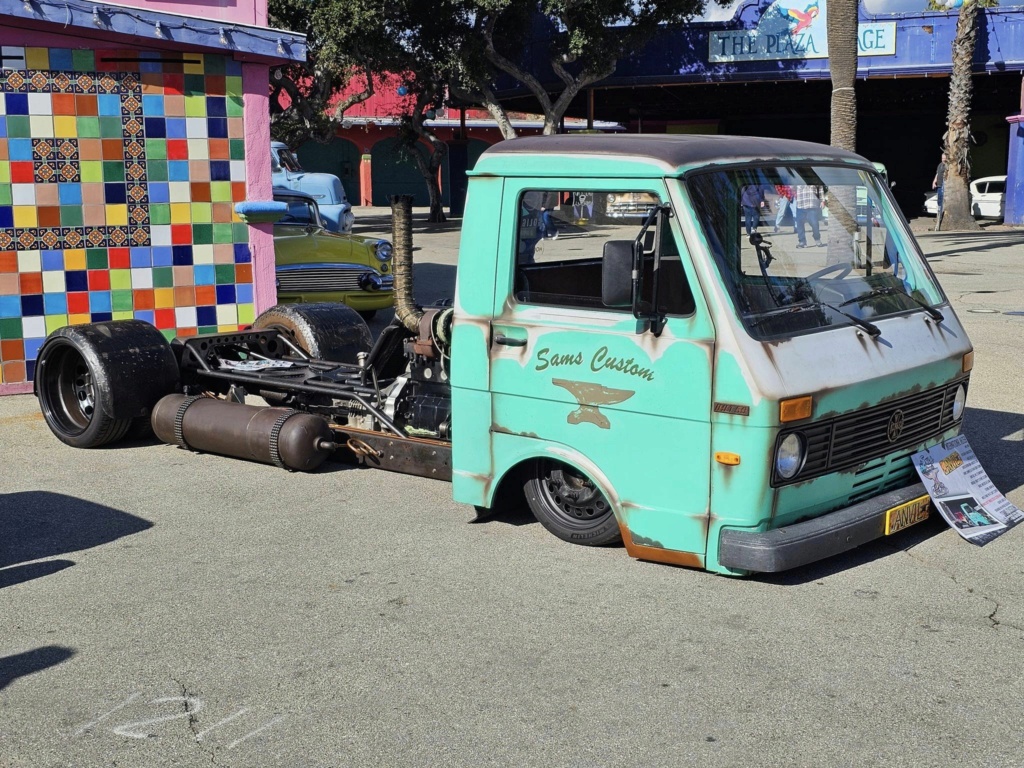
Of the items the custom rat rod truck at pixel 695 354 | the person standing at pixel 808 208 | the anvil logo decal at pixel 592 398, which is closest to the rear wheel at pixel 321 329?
the custom rat rod truck at pixel 695 354

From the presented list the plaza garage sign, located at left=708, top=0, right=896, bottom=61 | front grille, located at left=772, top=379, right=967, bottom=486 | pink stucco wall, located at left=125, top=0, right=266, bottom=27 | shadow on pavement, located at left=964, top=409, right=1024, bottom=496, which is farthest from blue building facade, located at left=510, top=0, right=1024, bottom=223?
front grille, located at left=772, top=379, right=967, bottom=486

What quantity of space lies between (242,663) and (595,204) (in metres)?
2.60

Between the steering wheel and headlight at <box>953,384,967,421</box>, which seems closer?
the steering wheel

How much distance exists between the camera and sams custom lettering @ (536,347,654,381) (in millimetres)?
5438

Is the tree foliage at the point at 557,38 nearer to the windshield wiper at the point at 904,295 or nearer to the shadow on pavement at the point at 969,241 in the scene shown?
the shadow on pavement at the point at 969,241

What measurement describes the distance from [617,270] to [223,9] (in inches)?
282

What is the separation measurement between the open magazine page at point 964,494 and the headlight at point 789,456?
0.95 m

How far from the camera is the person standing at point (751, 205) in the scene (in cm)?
550

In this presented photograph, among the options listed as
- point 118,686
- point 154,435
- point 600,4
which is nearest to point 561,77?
point 600,4

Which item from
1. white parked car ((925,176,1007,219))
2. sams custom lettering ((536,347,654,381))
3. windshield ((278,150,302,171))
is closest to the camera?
sams custom lettering ((536,347,654,381))

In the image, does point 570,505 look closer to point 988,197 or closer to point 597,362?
point 597,362

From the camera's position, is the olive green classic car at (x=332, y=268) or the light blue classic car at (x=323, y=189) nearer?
the olive green classic car at (x=332, y=268)

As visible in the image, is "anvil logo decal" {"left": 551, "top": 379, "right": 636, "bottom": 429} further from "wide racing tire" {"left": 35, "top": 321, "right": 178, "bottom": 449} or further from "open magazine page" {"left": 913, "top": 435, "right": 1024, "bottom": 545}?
"wide racing tire" {"left": 35, "top": 321, "right": 178, "bottom": 449}

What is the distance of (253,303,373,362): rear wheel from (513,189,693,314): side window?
3.13 meters
